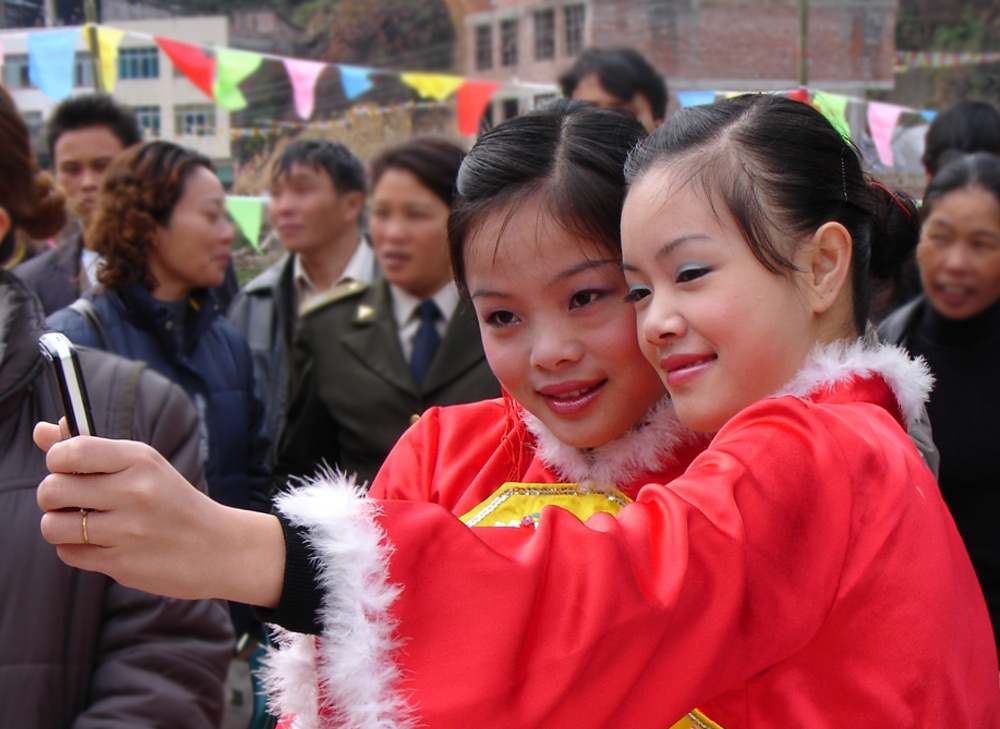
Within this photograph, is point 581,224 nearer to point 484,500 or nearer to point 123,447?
point 484,500

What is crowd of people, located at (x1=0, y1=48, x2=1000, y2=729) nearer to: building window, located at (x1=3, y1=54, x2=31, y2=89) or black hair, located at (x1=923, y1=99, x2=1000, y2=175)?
black hair, located at (x1=923, y1=99, x2=1000, y2=175)

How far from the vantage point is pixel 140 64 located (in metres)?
5.75

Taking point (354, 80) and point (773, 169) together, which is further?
point (354, 80)

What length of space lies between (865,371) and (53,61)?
5106 millimetres

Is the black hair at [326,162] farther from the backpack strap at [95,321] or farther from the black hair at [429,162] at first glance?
the backpack strap at [95,321]

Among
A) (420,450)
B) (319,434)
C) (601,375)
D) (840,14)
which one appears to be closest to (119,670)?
(420,450)

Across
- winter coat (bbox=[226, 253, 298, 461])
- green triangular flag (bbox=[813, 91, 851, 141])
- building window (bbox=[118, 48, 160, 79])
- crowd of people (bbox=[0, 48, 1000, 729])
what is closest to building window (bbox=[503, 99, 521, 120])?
building window (bbox=[118, 48, 160, 79])

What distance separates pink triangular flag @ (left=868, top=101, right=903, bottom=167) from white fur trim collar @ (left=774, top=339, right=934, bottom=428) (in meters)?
4.67

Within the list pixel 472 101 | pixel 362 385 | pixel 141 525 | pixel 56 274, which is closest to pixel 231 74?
pixel 472 101

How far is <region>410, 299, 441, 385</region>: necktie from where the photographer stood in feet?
10.1

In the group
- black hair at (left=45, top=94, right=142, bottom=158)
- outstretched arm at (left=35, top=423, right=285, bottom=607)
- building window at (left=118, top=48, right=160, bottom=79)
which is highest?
building window at (left=118, top=48, right=160, bottom=79)

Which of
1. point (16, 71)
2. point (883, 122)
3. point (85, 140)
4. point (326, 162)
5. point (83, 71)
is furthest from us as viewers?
point (883, 122)

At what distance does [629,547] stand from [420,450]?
0.70m

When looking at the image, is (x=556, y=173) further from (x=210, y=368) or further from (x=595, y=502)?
(x=210, y=368)
